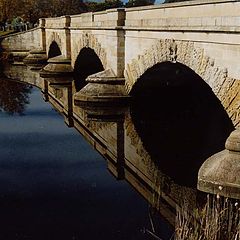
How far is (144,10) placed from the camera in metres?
16.1

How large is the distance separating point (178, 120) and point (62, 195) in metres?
7.52

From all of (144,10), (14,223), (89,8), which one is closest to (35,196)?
(14,223)

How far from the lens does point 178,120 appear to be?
56.3 ft

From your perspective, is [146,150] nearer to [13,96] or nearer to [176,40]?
[176,40]

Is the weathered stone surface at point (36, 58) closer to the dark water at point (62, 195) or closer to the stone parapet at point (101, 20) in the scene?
the stone parapet at point (101, 20)

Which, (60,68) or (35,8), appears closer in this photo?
(60,68)

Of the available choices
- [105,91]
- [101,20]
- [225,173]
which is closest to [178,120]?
[105,91]

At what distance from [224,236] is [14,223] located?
4789 millimetres

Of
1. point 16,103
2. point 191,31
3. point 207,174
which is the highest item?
point 191,31

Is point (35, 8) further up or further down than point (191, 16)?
further up

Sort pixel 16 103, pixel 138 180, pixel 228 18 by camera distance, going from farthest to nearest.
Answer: pixel 16 103 → pixel 138 180 → pixel 228 18

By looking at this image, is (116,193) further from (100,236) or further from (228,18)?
(228,18)

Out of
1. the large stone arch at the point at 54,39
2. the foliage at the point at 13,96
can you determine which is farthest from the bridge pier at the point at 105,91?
the large stone arch at the point at 54,39

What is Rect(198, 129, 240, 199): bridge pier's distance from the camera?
8156mm
